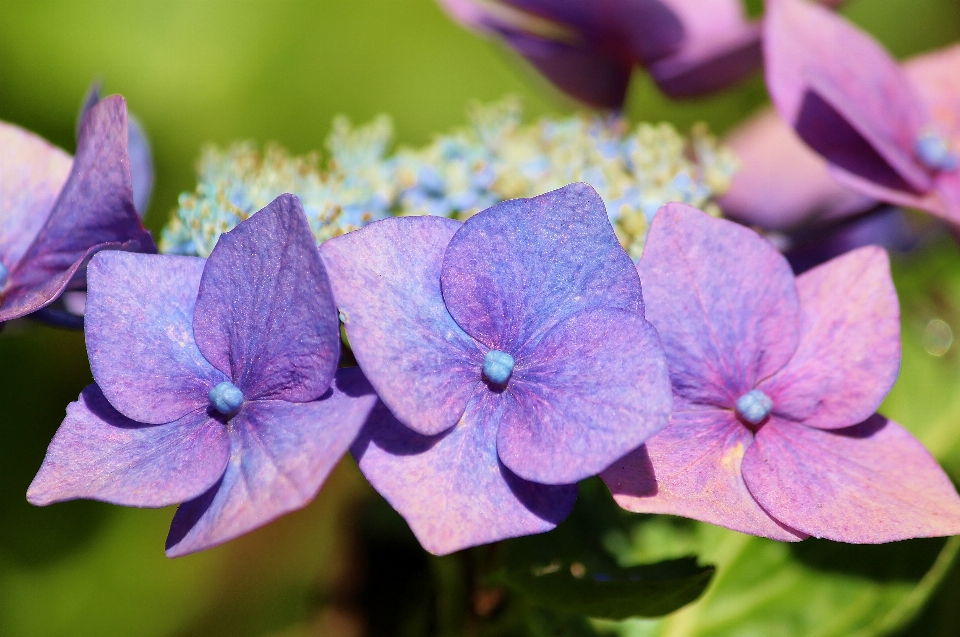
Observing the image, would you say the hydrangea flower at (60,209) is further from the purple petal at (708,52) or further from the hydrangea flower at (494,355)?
the purple petal at (708,52)

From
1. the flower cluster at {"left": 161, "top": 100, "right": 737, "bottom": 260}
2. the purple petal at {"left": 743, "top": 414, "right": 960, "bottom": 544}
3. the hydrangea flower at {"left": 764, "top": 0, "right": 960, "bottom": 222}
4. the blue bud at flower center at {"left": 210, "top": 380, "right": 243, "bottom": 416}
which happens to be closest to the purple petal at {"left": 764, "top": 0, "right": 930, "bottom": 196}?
the hydrangea flower at {"left": 764, "top": 0, "right": 960, "bottom": 222}

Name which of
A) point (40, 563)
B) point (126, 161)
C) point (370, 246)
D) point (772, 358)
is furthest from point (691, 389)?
point (40, 563)

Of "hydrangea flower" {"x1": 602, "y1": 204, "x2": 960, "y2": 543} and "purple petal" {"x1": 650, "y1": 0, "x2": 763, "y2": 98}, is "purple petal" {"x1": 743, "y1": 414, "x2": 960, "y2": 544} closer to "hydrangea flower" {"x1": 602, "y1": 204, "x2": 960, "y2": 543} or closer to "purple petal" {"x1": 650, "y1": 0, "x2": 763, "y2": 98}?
"hydrangea flower" {"x1": 602, "y1": 204, "x2": 960, "y2": 543}

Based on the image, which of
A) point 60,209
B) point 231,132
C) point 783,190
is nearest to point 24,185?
point 60,209

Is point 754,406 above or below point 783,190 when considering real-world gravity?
above

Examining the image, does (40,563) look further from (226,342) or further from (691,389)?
(691,389)

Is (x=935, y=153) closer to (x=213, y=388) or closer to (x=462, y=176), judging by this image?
(x=462, y=176)

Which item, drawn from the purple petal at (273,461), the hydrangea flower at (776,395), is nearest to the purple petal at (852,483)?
Answer: the hydrangea flower at (776,395)
